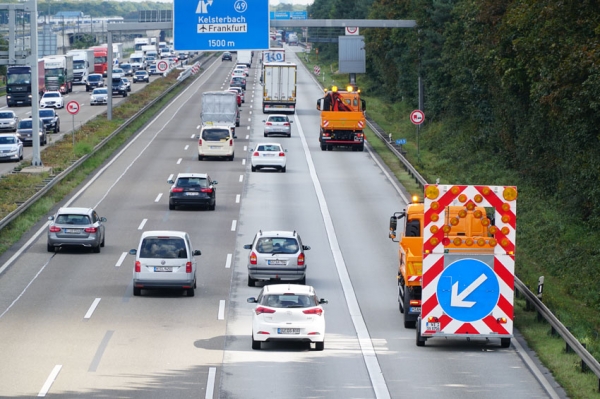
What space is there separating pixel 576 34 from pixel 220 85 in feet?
272

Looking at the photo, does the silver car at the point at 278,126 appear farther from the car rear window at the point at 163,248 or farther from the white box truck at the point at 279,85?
the car rear window at the point at 163,248

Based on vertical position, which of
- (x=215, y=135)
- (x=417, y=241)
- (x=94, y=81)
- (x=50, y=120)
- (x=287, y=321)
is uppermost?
(x=94, y=81)

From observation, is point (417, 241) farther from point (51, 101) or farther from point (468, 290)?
point (51, 101)

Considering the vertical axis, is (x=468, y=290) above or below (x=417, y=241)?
below

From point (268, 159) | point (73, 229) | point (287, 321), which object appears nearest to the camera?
point (287, 321)

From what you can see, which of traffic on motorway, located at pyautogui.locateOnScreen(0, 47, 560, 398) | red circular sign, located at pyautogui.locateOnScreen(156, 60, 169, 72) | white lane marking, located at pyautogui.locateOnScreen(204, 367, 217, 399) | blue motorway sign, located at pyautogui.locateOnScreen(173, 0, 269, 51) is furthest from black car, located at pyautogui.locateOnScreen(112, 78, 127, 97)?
white lane marking, located at pyautogui.locateOnScreen(204, 367, 217, 399)

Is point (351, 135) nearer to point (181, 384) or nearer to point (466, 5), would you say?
point (466, 5)

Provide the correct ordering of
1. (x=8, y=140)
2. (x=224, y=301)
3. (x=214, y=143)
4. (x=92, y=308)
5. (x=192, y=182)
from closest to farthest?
(x=92, y=308) → (x=224, y=301) → (x=192, y=182) → (x=214, y=143) → (x=8, y=140)

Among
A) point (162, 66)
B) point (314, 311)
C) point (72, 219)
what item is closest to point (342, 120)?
point (72, 219)

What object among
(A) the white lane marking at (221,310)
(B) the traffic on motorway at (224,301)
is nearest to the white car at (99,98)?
(B) the traffic on motorway at (224,301)

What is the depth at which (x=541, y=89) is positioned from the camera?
38.0 meters

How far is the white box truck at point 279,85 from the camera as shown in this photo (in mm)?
82500

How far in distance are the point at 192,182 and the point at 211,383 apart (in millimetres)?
23408

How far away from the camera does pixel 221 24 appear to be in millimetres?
51219
